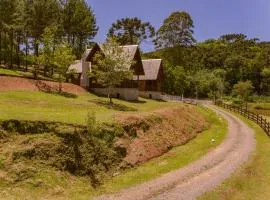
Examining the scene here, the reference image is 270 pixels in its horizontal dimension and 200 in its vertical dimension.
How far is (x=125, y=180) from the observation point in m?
26.5

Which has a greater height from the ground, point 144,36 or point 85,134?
point 144,36

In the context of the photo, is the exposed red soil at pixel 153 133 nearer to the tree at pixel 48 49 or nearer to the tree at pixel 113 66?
the tree at pixel 113 66

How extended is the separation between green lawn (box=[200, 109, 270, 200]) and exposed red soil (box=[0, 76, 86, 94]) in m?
29.3

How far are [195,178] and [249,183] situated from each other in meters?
4.10

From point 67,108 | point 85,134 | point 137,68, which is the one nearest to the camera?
point 85,134

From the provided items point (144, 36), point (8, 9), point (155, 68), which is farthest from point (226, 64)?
point (8, 9)

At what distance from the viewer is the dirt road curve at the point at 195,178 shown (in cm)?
2381

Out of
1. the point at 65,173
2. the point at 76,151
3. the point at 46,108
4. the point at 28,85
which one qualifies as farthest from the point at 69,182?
the point at 28,85

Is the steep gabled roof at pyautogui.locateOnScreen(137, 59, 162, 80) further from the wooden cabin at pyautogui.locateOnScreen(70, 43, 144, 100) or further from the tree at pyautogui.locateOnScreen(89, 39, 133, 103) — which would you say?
the tree at pyautogui.locateOnScreen(89, 39, 133, 103)

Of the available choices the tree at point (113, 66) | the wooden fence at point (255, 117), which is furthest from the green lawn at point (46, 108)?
the wooden fence at point (255, 117)

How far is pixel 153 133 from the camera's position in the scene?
36.7 meters

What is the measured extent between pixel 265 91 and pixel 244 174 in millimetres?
111692

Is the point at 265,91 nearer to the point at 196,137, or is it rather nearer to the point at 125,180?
the point at 196,137

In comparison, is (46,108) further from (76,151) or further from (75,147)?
(76,151)
